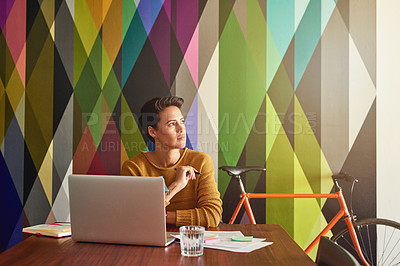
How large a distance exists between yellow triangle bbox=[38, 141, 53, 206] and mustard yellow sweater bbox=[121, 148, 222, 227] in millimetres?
959

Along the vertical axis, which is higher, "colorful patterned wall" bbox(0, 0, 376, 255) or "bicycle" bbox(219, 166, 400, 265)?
"colorful patterned wall" bbox(0, 0, 376, 255)

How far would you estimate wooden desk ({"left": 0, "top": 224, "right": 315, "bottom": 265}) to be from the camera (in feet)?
3.94

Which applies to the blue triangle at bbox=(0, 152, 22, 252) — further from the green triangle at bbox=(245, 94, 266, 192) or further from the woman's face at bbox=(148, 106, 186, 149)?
the green triangle at bbox=(245, 94, 266, 192)

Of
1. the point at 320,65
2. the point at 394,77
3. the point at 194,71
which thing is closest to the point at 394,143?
the point at 394,77

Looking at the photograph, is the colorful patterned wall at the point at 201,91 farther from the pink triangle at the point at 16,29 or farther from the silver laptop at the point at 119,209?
the silver laptop at the point at 119,209

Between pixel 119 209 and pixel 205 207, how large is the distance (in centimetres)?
62

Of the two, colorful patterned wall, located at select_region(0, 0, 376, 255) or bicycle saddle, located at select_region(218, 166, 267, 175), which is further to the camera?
colorful patterned wall, located at select_region(0, 0, 376, 255)

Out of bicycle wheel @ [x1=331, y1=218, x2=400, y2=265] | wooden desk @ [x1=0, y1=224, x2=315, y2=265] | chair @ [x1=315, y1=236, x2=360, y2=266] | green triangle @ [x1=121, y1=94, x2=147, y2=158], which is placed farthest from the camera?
green triangle @ [x1=121, y1=94, x2=147, y2=158]

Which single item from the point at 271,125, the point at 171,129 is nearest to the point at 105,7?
the point at 171,129

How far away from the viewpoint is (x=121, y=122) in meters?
2.93

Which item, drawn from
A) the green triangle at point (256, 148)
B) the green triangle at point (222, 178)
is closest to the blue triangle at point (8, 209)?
the green triangle at point (222, 178)

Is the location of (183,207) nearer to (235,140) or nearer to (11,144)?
(235,140)

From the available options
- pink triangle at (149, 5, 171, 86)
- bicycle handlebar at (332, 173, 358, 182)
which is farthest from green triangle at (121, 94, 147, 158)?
bicycle handlebar at (332, 173, 358, 182)

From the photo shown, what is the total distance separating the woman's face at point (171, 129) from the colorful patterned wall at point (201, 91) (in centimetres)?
47
